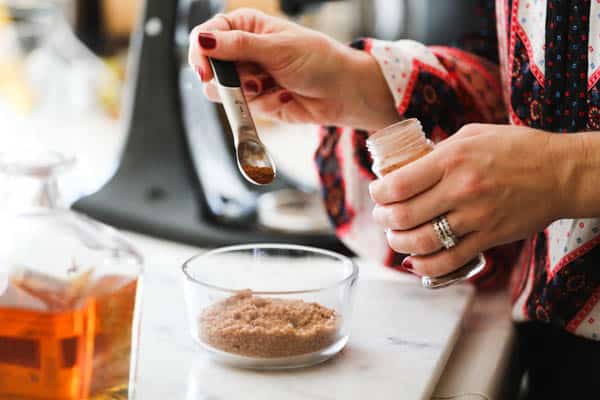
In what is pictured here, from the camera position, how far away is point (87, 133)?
161 centimetres

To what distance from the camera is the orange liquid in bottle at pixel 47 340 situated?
55 centimetres

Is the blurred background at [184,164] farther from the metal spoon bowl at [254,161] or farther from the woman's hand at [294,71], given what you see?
the metal spoon bowl at [254,161]

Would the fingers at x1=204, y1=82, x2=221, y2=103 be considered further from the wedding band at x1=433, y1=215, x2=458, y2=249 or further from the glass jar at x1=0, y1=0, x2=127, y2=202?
the glass jar at x1=0, y1=0, x2=127, y2=202

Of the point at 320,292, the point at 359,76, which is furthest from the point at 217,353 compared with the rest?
the point at 359,76

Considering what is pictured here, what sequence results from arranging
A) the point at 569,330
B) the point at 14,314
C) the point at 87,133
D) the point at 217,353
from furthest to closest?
the point at 87,133 < the point at 569,330 < the point at 217,353 < the point at 14,314

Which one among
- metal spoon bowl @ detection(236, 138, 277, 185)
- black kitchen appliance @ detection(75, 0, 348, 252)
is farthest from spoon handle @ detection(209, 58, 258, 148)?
black kitchen appliance @ detection(75, 0, 348, 252)

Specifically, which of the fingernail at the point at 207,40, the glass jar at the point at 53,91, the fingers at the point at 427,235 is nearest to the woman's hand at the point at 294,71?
the fingernail at the point at 207,40

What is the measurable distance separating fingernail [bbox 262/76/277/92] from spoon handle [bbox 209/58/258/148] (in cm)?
9

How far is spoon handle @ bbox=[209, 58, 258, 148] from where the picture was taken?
661mm

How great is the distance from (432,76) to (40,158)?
44 centimetres

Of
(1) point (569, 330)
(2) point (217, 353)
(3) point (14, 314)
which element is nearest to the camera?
(3) point (14, 314)

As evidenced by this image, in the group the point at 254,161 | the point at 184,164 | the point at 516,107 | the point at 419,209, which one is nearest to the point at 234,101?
the point at 254,161

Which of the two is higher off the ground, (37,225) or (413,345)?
(37,225)

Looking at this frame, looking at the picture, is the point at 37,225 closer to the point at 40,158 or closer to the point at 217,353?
the point at 40,158
